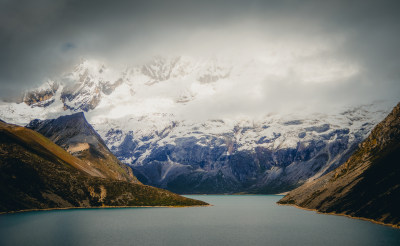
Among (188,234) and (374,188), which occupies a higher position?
(374,188)

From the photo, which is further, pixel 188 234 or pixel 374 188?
pixel 374 188

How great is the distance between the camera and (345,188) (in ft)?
569

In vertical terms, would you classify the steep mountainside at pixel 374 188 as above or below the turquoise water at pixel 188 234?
above

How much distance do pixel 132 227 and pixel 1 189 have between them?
88616 mm

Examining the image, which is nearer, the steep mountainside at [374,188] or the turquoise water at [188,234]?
the turquoise water at [188,234]

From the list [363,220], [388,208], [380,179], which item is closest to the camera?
[388,208]

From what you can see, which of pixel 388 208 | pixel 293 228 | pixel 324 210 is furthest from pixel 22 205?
pixel 388 208

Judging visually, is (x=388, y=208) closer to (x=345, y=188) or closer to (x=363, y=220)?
(x=363, y=220)

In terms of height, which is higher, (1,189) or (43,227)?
(1,189)

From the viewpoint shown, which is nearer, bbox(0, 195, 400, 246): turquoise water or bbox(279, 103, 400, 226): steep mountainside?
bbox(0, 195, 400, 246): turquoise water

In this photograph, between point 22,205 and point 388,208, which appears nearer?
point 388,208

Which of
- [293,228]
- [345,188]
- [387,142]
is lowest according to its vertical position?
[293,228]

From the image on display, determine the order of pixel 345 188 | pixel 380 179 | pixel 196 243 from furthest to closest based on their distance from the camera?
pixel 345 188 → pixel 380 179 → pixel 196 243

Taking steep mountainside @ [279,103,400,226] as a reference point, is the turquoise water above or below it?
below
